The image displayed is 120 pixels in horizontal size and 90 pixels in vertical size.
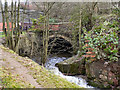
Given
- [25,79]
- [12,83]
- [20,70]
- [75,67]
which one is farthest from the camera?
[75,67]

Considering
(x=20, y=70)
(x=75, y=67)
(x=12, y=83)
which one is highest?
(x=12, y=83)

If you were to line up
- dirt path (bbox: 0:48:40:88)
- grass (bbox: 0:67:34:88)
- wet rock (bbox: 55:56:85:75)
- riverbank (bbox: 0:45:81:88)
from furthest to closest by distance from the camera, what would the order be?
wet rock (bbox: 55:56:85:75) → dirt path (bbox: 0:48:40:88) → riverbank (bbox: 0:45:81:88) → grass (bbox: 0:67:34:88)

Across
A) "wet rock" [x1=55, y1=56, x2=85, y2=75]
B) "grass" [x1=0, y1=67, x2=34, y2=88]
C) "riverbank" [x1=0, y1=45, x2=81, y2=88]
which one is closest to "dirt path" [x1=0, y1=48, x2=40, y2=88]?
"riverbank" [x1=0, y1=45, x2=81, y2=88]

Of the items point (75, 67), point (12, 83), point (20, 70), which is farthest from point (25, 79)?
point (75, 67)

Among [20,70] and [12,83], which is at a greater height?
[12,83]

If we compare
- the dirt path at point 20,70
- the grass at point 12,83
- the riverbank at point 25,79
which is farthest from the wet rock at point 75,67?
the grass at point 12,83

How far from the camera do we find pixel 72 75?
693cm

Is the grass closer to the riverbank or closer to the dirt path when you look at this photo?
the riverbank

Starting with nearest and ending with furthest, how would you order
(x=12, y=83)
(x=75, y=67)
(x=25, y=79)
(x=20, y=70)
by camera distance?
(x=12, y=83)
(x=25, y=79)
(x=20, y=70)
(x=75, y=67)

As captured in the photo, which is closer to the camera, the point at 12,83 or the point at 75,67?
the point at 12,83

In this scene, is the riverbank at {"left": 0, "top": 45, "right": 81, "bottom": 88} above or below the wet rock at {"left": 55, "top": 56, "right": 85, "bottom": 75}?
above

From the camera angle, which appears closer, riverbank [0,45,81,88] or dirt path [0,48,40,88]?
riverbank [0,45,81,88]

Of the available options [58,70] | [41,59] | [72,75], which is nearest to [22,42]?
[41,59]

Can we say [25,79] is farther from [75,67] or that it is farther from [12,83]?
[75,67]
